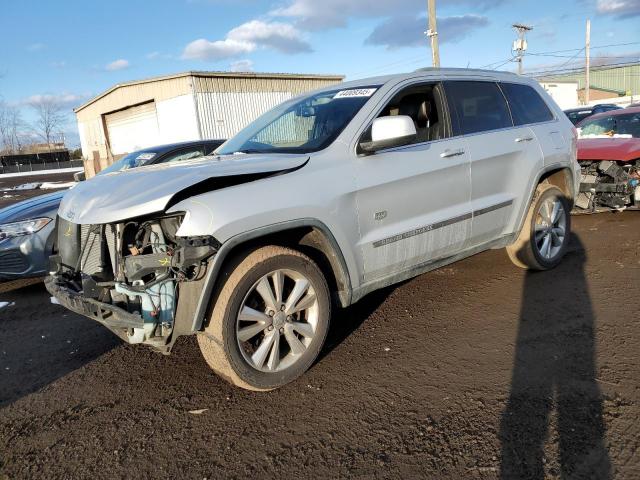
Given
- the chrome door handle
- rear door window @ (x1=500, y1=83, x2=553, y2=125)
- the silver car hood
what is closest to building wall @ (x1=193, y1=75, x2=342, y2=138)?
rear door window @ (x1=500, y1=83, x2=553, y2=125)

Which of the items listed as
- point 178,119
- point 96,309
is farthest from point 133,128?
point 96,309

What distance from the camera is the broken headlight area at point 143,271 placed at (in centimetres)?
273

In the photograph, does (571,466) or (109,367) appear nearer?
A: (571,466)

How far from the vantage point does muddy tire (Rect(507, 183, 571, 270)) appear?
4.80m

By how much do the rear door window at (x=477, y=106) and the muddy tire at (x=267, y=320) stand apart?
194 centimetres

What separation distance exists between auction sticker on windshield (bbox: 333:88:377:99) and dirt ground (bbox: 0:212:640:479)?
1.82m

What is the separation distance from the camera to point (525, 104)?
4910mm

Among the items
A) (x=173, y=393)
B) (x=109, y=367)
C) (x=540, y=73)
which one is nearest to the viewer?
(x=173, y=393)

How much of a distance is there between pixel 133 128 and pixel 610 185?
2417 cm

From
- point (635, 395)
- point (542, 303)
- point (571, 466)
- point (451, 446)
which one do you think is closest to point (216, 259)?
point (451, 446)

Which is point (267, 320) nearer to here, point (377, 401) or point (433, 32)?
point (377, 401)

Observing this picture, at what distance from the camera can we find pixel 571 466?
7.38ft

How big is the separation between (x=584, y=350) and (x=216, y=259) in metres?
2.49

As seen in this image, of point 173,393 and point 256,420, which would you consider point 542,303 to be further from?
point 173,393
